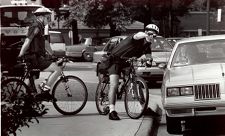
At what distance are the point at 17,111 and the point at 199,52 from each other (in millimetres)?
5814

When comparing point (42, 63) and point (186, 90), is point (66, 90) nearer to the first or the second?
point (42, 63)

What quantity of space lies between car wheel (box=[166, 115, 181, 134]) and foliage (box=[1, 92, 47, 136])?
4.17 meters

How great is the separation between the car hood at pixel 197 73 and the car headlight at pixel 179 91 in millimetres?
138

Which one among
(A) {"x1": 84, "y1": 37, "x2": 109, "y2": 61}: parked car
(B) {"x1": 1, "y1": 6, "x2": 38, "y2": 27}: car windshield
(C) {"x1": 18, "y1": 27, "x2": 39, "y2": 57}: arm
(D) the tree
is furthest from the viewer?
(D) the tree

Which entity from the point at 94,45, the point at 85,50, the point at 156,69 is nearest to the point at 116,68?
the point at 156,69

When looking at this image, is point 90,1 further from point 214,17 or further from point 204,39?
point 204,39

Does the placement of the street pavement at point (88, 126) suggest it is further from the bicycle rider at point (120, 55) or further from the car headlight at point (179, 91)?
the car headlight at point (179, 91)

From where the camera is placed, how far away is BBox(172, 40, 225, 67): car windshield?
1085 centimetres

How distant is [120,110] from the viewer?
12.4 m

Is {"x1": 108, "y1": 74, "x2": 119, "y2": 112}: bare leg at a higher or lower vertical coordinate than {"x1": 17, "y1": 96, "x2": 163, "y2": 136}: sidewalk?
higher

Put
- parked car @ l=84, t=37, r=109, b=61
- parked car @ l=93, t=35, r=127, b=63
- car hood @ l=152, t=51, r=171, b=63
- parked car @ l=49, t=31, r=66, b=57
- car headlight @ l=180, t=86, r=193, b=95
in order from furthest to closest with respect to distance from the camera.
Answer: parked car @ l=84, t=37, r=109, b=61
parked car @ l=49, t=31, r=66, b=57
parked car @ l=93, t=35, r=127, b=63
car hood @ l=152, t=51, r=171, b=63
car headlight @ l=180, t=86, r=193, b=95

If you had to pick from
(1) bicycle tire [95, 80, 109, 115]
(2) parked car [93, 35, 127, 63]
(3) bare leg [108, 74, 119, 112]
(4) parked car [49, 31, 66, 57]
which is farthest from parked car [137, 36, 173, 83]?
(4) parked car [49, 31, 66, 57]

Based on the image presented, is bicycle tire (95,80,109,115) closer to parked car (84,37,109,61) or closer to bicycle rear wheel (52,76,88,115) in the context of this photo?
bicycle rear wheel (52,76,88,115)

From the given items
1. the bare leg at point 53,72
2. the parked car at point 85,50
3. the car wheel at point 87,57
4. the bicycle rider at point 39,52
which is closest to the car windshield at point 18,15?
the bicycle rider at point 39,52
